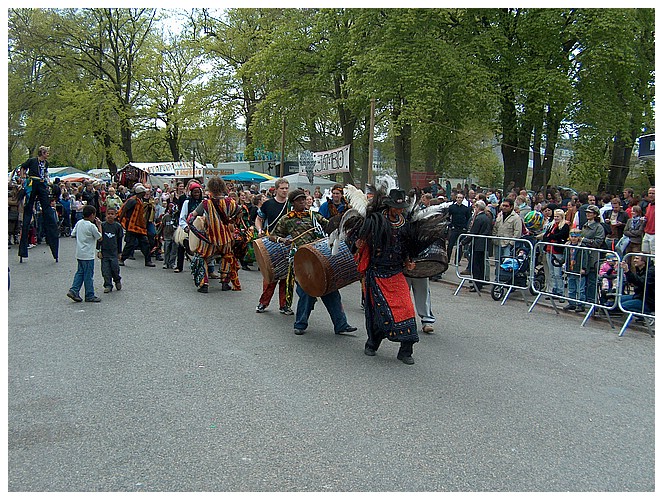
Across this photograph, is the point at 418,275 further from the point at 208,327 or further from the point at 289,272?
the point at 208,327

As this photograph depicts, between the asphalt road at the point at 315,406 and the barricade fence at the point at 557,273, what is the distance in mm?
619

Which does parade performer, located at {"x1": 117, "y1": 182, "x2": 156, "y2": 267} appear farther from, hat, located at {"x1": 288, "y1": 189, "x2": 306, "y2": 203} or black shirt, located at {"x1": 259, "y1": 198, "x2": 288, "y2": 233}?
hat, located at {"x1": 288, "y1": 189, "x2": 306, "y2": 203}

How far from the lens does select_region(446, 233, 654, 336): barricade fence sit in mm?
8453

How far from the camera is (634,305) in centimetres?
827

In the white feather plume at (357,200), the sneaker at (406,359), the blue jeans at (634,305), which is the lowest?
the sneaker at (406,359)

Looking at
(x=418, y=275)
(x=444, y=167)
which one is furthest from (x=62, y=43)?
(x=418, y=275)

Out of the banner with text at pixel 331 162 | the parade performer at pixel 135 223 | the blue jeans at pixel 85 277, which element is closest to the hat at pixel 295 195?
the blue jeans at pixel 85 277

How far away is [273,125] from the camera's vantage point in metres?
30.5

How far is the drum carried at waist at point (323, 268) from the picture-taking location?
6965 millimetres

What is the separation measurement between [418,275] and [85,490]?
404cm

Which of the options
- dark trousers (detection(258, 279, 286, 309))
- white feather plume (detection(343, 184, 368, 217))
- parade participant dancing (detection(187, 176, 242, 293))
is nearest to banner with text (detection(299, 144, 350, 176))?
parade participant dancing (detection(187, 176, 242, 293))

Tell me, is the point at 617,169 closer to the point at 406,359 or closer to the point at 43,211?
the point at 43,211

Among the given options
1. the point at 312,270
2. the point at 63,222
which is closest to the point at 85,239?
the point at 312,270

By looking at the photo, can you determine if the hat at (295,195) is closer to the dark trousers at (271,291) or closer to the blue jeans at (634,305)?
the dark trousers at (271,291)
